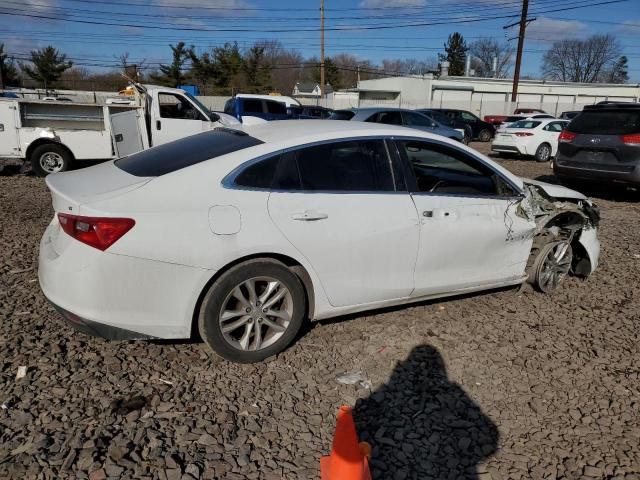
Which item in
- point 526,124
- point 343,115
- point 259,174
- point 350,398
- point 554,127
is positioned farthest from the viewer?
point 526,124

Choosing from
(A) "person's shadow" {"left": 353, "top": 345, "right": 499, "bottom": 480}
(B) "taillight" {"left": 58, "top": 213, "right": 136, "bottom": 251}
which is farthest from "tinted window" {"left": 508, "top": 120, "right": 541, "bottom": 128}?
(B) "taillight" {"left": 58, "top": 213, "right": 136, "bottom": 251}

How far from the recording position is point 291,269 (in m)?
3.32

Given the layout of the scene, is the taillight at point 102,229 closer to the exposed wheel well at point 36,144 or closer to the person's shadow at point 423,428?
the person's shadow at point 423,428

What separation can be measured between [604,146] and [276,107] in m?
11.5

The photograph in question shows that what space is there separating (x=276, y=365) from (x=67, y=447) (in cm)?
131

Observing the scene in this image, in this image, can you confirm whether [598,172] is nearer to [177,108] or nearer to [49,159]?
[177,108]

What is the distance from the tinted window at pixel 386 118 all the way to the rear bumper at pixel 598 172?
6564 millimetres

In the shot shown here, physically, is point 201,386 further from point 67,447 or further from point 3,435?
point 3,435

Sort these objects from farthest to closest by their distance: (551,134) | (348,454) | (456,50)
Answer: (456,50) < (551,134) < (348,454)

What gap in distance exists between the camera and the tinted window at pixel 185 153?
129 inches

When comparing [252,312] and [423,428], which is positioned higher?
[252,312]

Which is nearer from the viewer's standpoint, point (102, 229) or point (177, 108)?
point (102, 229)

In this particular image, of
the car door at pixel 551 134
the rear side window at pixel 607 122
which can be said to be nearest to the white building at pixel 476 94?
the car door at pixel 551 134

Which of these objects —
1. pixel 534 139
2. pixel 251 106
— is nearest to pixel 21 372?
pixel 251 106
